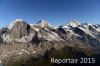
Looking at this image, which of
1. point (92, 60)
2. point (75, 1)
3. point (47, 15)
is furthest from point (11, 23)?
point (92, 60)

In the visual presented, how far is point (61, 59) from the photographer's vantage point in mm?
7254

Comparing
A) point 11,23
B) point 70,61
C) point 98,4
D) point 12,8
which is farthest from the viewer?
point 11,23

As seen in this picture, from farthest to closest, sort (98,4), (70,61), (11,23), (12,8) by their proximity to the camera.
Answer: (11,23) < (12,8) < (70,61) < (98,4)

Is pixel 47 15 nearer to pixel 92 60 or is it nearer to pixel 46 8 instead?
pixel 46 8

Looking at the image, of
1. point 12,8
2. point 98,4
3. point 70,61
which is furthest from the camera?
point 12,8

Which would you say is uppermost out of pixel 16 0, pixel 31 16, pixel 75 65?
pixel 16 0

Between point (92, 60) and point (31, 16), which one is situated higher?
point (31, 16)

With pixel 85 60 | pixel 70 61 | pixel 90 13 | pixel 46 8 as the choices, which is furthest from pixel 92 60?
pixel 46 8

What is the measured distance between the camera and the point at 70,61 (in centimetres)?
701

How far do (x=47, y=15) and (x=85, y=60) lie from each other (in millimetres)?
1593

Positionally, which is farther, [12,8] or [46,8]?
[12,8]

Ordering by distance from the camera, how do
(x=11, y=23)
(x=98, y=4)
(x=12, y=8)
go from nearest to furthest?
1. (x=98, y=4)
2. (x=12, y=8)
3. (x=11, y=23)

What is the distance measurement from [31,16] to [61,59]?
1464 mm

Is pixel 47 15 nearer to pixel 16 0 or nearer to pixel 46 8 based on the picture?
pixel 46 8
